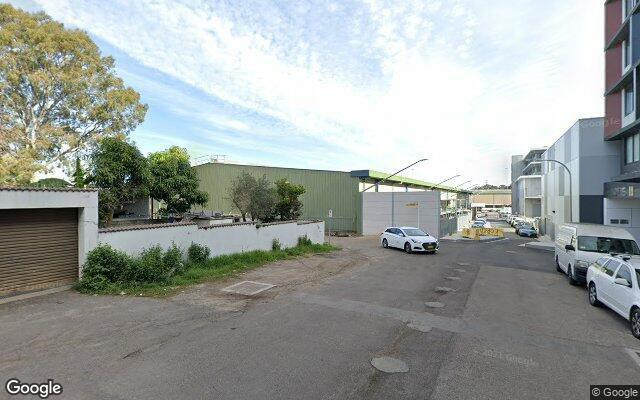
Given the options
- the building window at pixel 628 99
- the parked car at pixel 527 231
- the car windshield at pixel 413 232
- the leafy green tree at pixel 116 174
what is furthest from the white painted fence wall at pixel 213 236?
the parked car at pixel 527 231

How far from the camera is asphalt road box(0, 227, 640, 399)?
4863 mm

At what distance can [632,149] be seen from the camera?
23328 millimetres

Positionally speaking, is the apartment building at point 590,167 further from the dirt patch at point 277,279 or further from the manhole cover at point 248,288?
the manhole cover at point 248,288

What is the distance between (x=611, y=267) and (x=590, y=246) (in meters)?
4.18

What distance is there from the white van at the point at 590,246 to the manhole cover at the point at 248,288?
433 inches

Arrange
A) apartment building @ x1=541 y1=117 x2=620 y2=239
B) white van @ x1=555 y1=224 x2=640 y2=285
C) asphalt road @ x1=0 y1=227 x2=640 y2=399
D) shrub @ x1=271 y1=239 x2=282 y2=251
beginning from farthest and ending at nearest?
apartment building @ x1=541 y1=117 x2=620 y2=239
shrub @ x1=271 y1=239 x2=282 y2=251
white van @ x1=555 y1=224 x2=640 y2=285
asphalt road @ x1=0 y1=227 x2=640 y2=399

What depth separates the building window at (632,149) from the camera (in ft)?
73.0

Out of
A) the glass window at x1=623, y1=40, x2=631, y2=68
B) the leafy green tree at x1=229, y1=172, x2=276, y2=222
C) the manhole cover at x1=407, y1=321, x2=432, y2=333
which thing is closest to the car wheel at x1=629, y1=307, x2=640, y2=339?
the manhole cover at x1=407, y1=321, x2=432, y2=333

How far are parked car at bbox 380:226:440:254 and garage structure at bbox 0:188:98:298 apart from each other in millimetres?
16548

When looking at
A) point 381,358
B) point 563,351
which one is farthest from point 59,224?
point 563,351

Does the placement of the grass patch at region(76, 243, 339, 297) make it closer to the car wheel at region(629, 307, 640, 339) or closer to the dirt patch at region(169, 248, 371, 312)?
the dirt patch at region(169, 248, 371, 312)

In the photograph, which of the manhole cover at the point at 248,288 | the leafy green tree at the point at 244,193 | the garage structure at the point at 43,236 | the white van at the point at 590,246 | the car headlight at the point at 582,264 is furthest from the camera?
the leafy green tree at the point at 244,193

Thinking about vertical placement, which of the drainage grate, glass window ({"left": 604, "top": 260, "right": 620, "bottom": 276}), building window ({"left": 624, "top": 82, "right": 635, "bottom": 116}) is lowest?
the drainage grate

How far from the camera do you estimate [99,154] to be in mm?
16000
